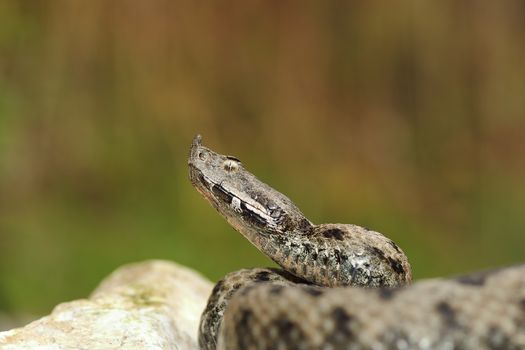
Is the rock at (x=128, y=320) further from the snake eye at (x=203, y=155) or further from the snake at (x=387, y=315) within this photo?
the snake eye at (x=203, y=155)

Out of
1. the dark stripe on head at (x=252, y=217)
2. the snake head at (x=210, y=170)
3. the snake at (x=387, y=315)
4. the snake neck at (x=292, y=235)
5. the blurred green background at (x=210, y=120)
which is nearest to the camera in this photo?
the snake at (x=387, y=315)

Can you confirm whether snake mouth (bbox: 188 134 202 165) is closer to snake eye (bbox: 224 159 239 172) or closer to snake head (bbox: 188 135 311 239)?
snake head (bbox: 188 135 311 239)

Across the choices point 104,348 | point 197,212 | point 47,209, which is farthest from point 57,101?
point 104,348

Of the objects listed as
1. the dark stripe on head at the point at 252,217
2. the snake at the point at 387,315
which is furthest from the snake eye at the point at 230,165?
the snake at the point at 387,315

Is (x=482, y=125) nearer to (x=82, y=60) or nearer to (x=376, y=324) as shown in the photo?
(x=82, y=60)

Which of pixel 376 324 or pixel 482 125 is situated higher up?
pixel 482 125

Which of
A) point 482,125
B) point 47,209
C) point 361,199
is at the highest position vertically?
point 482,125

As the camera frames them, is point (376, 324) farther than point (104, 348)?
No
